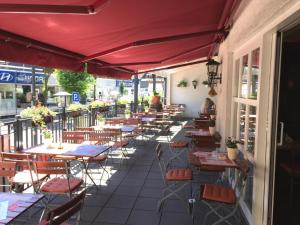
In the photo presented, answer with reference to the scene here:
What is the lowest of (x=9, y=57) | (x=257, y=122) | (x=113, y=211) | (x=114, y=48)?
(x=113, y=211)

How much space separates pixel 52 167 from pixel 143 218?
1.43 m

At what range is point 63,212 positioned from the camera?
244 cm

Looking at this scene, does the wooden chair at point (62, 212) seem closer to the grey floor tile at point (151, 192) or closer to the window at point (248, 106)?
the window at point (248, 106)

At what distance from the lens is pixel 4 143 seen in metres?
4.94

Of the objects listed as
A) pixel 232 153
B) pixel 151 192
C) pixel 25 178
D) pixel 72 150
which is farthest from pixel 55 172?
Result: pixel 232 153

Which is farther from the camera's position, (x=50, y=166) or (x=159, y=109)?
(x=159, y=109)

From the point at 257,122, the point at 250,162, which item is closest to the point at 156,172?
the point at 250,162

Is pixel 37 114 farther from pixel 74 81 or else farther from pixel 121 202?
pixel 74 81

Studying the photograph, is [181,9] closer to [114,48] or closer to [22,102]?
[114,48]

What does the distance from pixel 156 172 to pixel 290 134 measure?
281 centimetres

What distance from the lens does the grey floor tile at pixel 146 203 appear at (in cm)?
467

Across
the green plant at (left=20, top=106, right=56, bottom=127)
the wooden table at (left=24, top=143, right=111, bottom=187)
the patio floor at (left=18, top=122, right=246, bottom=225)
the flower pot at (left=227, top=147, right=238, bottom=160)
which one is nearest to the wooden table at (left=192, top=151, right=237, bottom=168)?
the flower pot at (left=227, top=147, right=238, bottom=160)

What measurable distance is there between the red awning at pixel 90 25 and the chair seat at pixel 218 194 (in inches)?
90.1

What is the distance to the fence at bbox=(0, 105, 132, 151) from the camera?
5.38 metres
